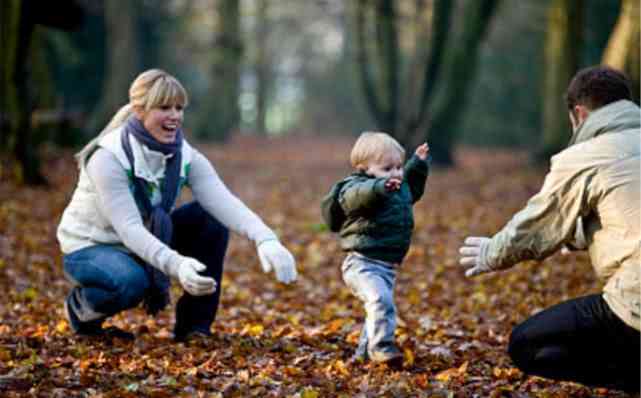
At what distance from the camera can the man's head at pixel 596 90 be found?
3.91 m

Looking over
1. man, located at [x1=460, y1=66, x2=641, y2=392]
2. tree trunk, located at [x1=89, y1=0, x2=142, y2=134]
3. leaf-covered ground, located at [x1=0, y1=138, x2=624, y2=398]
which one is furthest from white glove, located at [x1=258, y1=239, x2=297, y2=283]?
tree trunk, located at [x1=89, y1=0, x2=142, y2=134]

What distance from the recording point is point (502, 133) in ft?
87.4

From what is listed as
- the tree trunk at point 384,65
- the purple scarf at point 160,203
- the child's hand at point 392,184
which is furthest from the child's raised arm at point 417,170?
the tree trunk at point 384,65

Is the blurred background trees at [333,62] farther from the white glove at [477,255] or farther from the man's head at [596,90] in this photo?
the white glove at [477,255]

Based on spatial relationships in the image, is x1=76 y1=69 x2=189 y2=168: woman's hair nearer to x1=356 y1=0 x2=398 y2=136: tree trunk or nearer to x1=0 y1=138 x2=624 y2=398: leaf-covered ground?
x1=0 y1=138 x2=624 y2=398: leaf-covered ground

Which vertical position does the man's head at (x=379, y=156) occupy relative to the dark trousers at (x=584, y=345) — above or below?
above

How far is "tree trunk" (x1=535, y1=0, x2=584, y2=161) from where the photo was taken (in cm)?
1460

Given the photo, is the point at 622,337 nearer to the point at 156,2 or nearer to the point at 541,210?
the point at 541,210

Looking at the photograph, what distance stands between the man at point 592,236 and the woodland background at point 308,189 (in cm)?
37

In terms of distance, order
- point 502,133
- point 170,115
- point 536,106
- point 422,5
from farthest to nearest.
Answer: point 502,133 → point 536,106 → point 422,5 → point 170,115

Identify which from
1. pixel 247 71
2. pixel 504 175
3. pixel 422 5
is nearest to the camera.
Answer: pixel 504 175

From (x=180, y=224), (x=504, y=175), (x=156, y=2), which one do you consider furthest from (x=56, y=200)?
(x=156, y=2)

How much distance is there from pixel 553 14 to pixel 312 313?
1028 cm

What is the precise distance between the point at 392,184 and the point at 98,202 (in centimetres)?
166
